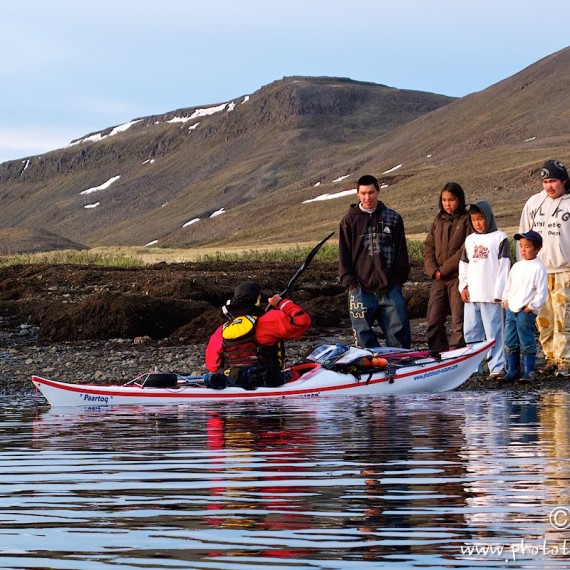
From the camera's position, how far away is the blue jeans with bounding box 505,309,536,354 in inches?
505

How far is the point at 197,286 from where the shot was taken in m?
26.6

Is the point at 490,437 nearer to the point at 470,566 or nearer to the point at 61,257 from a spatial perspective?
the point at 470,566

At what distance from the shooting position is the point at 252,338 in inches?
474

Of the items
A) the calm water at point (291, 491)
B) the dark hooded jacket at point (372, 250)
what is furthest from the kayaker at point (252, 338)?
the calm water at point (291, 491)

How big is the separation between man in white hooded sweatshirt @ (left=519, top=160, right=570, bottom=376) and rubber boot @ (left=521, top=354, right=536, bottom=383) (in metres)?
0.35

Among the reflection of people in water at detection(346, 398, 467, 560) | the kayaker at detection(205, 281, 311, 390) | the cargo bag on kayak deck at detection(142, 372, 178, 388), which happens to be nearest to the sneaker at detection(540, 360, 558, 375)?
the reflection of people in water at detection(346, 398, 467, 560)

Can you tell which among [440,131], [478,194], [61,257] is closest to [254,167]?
[440,131]

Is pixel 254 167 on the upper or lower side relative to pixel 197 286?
upper

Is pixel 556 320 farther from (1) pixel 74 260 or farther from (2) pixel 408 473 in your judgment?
(1) pixel 74 260

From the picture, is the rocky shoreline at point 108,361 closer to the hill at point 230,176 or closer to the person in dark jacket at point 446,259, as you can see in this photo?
the person in dark jacket at point 446,259

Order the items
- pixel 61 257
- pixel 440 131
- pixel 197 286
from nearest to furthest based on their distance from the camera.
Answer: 1. pixel 197 286
2. pixel 61 257
3. pixel 440 131

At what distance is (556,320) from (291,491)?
766 centimetres

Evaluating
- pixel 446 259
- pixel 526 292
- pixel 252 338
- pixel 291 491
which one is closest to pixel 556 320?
pixel 526 292

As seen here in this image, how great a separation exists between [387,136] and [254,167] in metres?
19.5
